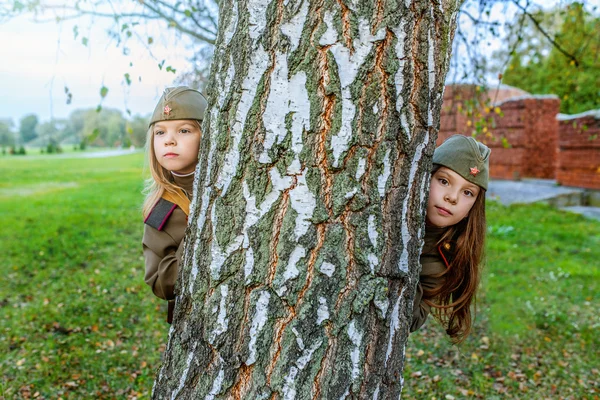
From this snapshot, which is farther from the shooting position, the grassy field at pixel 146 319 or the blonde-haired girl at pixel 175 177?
the grassy field at pixel 146 319

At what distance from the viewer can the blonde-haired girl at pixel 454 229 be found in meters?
1.88

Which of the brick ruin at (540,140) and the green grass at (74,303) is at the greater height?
the brick ruin at (540,140)

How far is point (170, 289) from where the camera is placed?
6.45 ft

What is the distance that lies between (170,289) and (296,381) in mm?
830

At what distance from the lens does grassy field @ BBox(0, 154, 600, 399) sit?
12.9 ft

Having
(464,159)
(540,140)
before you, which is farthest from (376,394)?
(540,140)

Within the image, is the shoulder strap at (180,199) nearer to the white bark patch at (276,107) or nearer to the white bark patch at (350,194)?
the white bark patch at (276,107)

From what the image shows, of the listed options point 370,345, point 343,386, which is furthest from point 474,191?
point 343,386

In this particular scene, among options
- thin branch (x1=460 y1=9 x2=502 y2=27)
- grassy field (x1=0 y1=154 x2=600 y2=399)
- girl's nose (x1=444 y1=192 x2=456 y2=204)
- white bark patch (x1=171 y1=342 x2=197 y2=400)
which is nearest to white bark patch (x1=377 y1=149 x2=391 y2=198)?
girl's nose (x1=444 y1=192 x2=456 y2=204)

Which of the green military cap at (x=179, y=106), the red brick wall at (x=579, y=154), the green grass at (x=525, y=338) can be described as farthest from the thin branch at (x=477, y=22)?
the red brick wall at (x=579, y=154)

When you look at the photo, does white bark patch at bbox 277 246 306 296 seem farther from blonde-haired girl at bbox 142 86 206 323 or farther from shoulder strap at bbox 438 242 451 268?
shoulder strap at bbox 438 242 451 268

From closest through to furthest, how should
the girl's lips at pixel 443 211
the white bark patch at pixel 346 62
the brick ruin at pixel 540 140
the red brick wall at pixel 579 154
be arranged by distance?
1. the white bark patch at pixel 346 62
2. the girl's lips at pixel 443 211
3. the red brick wall at pixel 579 154
4. the brick ruin at pixel 540 140

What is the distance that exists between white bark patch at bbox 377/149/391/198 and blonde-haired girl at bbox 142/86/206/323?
88 cm

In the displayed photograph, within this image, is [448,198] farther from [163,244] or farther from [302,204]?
[163,244]
